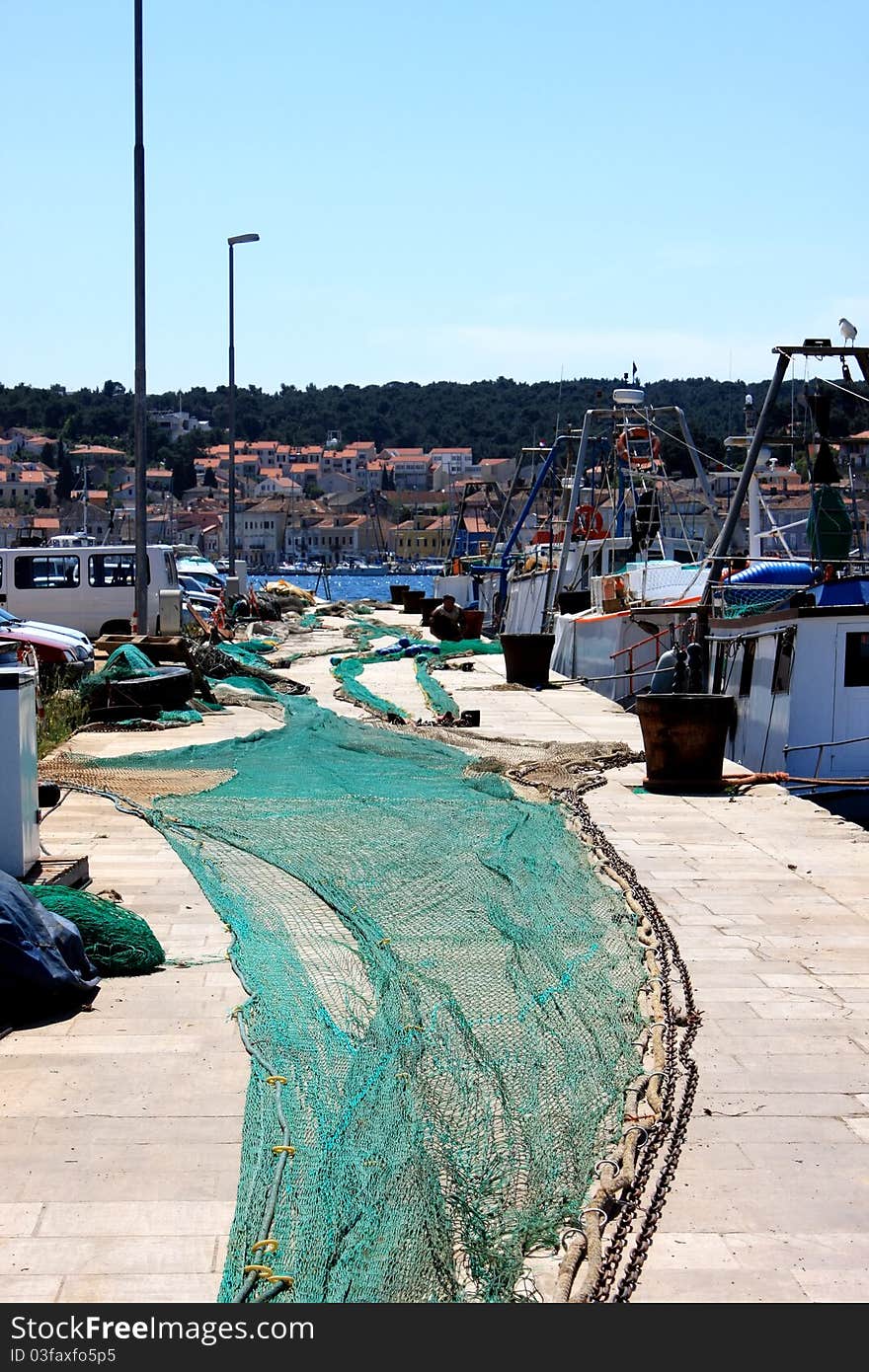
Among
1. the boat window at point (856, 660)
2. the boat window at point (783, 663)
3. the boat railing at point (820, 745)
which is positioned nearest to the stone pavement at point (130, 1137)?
the boat railing at point (820, 745)

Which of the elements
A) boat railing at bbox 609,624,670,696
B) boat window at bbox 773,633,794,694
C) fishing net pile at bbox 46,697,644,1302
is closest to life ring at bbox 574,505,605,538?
boat railing at bbox 609,624,670,696

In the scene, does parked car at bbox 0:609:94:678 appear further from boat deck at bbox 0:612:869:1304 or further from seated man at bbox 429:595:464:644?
seated man at bbox 429:595:464:644

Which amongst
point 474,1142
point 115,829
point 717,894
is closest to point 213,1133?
point 474,1142

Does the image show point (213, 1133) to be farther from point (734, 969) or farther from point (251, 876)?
point (251, 876)

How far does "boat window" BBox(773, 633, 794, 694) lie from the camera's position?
1310 cm

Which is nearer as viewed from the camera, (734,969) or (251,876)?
(734,969)

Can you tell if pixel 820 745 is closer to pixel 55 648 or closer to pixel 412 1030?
pixel 412 1030

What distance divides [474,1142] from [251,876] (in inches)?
146

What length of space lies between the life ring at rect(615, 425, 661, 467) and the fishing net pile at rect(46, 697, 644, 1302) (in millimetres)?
17312

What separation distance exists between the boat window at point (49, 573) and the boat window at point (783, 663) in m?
12.6

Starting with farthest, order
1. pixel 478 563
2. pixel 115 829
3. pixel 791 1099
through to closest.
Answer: pixel 478 563 < pixel 115 829 < pixel 791 1099

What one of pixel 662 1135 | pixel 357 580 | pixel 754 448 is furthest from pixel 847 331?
pixel 357 580

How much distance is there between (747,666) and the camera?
564 inches

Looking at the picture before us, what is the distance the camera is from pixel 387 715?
639 inches
